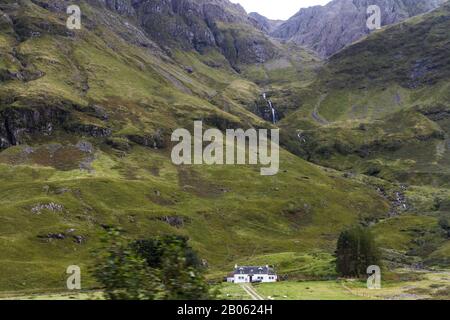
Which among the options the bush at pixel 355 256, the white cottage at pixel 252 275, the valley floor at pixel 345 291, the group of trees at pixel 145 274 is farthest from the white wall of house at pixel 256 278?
the group of trees at pixel 145 274

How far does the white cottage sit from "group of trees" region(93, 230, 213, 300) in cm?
13438

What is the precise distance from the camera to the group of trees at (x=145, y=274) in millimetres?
16109

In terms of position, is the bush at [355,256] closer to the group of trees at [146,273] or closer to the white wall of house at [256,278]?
the white wall of house at [256,278]

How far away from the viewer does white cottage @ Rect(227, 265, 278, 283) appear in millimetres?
149875

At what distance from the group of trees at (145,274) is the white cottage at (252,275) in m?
134

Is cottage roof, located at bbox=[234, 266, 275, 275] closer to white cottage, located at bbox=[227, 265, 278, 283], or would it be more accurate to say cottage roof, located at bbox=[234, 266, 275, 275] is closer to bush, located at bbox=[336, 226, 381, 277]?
white cottage, located at bbox=[227, 265, 278, 283]

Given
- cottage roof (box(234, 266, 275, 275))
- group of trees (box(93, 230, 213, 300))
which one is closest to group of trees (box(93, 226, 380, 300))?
group of trees (box(93, 230, 213, 300))

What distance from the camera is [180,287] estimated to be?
16.7 m

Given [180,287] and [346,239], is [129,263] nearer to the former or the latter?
[180,287]

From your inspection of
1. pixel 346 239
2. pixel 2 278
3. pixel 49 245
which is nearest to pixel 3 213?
pixel 49 245

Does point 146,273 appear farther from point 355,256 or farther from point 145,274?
point 355,256
